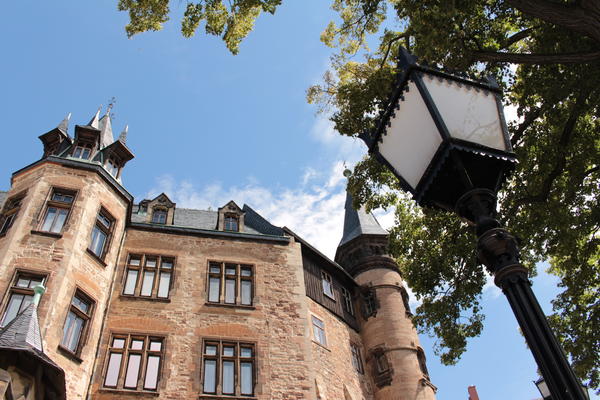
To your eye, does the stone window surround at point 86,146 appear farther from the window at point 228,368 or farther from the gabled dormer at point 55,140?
the window at point 228,368

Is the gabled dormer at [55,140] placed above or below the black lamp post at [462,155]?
above

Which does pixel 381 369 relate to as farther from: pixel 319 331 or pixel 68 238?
pixel 68 238

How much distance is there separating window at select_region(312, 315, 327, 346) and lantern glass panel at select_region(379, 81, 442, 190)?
15.8 metres

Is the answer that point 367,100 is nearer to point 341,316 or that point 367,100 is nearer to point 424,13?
point 424,13

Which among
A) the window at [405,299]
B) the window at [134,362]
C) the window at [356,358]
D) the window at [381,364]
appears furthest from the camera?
the window at [405,299]

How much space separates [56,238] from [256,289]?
263 inches

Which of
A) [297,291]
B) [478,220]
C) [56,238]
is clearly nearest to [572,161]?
[297,291]

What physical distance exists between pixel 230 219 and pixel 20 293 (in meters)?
8.86

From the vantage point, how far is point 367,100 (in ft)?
41.4

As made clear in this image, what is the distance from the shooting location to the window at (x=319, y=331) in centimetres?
1927

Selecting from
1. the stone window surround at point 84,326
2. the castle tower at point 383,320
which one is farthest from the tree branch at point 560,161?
the stone window surround at point 84,326

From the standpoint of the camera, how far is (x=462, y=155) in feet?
11.7

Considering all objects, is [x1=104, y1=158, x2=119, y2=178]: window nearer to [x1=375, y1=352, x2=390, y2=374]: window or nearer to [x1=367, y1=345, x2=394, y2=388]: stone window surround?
[x1=367, y1=345, x2=394, y2=388]: stone window surround

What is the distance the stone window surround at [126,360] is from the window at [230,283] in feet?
7.91
